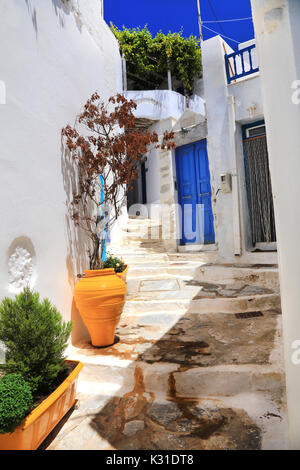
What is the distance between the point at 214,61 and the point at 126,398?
694cm

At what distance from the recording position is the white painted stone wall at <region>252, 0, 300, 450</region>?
155 cm

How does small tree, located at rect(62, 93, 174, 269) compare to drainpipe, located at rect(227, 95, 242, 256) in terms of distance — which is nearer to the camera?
small tree, located at rect(62, 93, 174, 269)

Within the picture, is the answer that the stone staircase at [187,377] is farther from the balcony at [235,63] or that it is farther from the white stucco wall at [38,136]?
the balcony at [235,63]

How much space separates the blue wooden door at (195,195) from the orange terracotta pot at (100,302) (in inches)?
182

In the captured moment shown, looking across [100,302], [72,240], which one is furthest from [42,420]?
[72,240]

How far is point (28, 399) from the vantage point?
1.91 meters

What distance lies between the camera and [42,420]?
2.01 meters

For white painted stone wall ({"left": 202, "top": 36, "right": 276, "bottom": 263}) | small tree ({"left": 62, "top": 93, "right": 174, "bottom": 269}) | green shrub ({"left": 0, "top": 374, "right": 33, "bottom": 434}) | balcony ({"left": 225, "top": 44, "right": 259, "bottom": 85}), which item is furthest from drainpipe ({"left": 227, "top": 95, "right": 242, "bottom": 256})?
green shrub ({"left": 0, "top": 374, "right": 33, "bottom": 434})

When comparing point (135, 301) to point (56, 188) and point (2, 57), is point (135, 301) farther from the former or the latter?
point (2, 57)

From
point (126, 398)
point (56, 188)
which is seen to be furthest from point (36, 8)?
point (126, 398)

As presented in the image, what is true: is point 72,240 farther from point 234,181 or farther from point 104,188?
point 234,181

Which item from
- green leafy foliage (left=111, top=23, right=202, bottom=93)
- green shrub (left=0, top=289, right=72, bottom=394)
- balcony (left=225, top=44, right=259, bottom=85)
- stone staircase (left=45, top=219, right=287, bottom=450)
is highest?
green leafy foliage (left=111, top=23, right=202, bottom=93)

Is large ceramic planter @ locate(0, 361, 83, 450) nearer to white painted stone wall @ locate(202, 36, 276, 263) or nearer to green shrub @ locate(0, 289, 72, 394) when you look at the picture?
green shrub @ locate(0, 289, 72, 394)

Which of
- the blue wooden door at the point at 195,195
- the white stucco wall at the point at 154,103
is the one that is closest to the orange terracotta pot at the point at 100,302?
the blue wooden door at the point at 195,195
